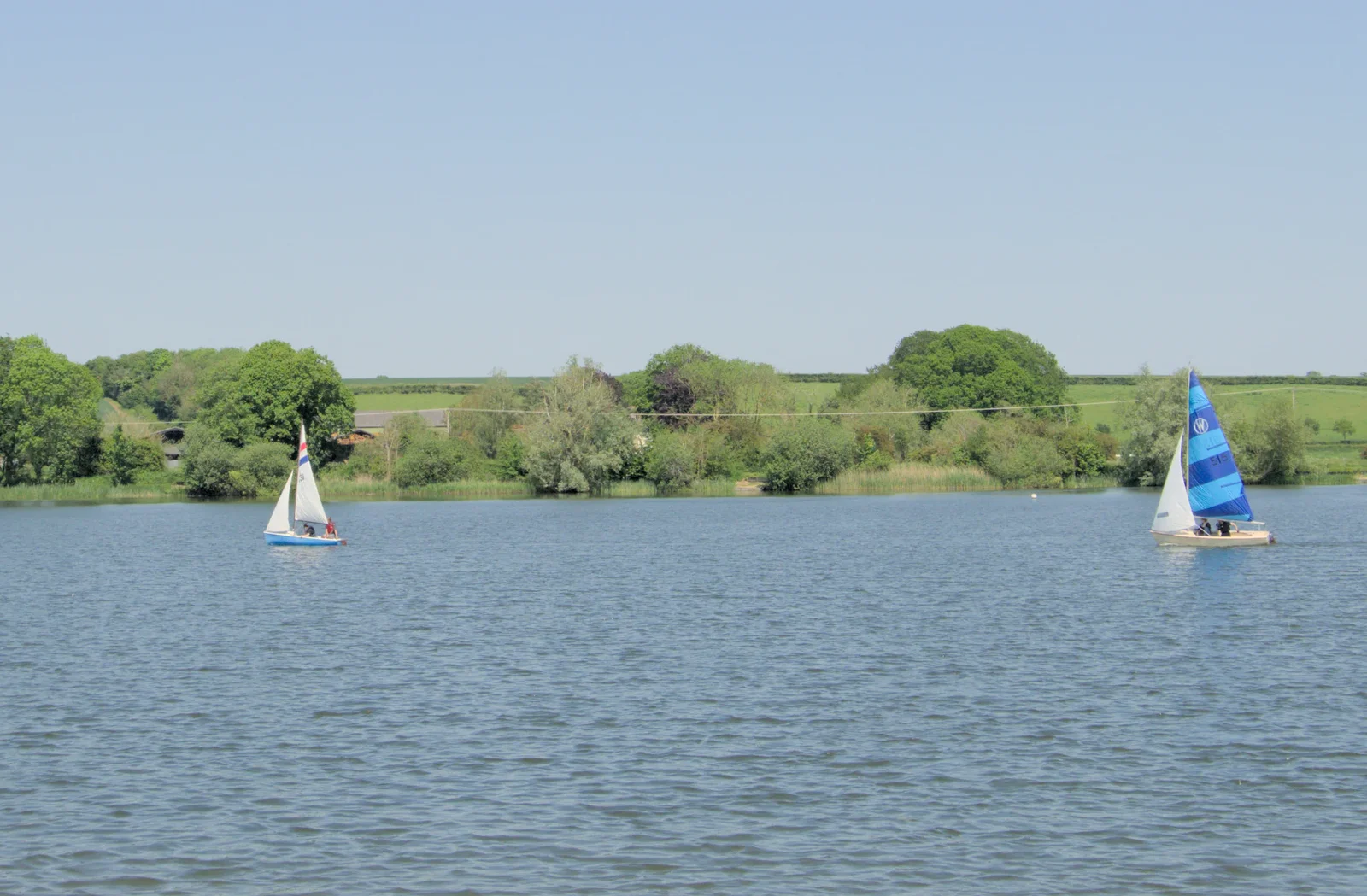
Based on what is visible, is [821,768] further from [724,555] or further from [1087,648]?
[724,555]

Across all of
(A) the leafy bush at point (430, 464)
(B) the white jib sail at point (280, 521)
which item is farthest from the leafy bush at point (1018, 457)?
(B) the white jib sail at point (280, 521)

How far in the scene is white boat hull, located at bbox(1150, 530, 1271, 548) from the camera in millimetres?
57031

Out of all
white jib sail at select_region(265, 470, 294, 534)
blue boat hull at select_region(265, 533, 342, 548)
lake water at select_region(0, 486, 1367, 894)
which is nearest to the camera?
lake water at select_region(0, 486, 1367, 894)

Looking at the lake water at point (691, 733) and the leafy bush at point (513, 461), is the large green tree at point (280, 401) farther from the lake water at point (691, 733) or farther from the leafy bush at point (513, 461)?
the lake water at point (691, 733)

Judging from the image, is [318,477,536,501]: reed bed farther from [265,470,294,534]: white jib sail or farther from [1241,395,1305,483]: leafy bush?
[1241,395,1305,483]: leafy bush

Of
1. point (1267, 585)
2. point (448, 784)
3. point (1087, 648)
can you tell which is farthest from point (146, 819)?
point (1267, 585)

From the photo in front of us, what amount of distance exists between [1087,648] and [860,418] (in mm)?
109018

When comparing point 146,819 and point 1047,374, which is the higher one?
point 1047,374

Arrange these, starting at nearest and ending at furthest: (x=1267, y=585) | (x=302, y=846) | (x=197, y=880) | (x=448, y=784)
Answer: (x=197, y=880) < (x=302, y=846) < (x=448, y=784) < (x=1267, y=585)

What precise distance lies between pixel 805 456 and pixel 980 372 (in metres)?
55.4

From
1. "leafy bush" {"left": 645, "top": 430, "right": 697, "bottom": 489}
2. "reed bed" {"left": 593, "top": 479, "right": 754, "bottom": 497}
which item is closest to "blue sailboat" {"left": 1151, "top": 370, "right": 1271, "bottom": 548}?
"leafy bush" {"left": 645, "top": 430, "right": 697, "bottom": 489}

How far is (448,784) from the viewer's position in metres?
20.1

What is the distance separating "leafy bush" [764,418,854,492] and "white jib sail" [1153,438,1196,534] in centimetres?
5521

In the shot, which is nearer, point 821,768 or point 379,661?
point 821,768
